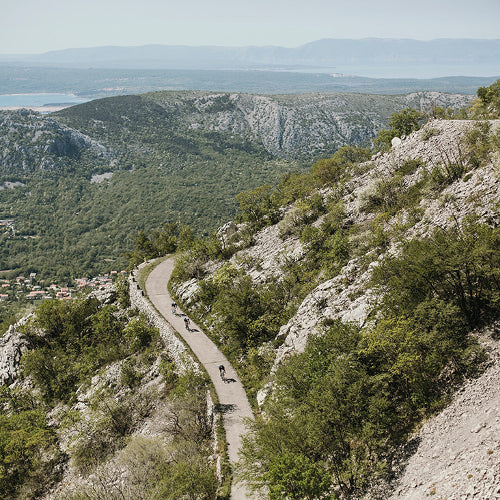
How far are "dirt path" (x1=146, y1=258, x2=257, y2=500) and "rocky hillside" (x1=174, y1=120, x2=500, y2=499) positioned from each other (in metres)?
1.59

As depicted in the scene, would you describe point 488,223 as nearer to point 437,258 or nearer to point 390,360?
point 437,258

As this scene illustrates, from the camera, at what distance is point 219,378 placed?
3391 cm

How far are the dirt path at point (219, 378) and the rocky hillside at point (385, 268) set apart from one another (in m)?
1.59

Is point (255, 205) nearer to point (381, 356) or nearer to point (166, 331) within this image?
point (166, 331)

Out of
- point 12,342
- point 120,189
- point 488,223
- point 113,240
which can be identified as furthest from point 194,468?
point 120,189

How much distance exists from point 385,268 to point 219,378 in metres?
17.4

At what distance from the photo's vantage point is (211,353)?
3819 centimetres

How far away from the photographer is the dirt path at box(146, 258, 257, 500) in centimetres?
2610

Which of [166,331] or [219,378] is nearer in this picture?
[219,378]

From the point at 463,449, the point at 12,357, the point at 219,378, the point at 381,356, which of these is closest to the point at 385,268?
the point at 381,356

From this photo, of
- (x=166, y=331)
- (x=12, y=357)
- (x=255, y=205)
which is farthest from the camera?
(x=255, y=205)

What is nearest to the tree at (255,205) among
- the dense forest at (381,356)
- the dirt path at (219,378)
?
the dirt path at (219,378)

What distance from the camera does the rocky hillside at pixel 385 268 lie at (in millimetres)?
16766

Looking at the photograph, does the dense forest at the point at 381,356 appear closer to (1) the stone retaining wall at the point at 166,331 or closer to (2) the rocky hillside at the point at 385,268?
(2) the rocky hillside at the point at 385,268
